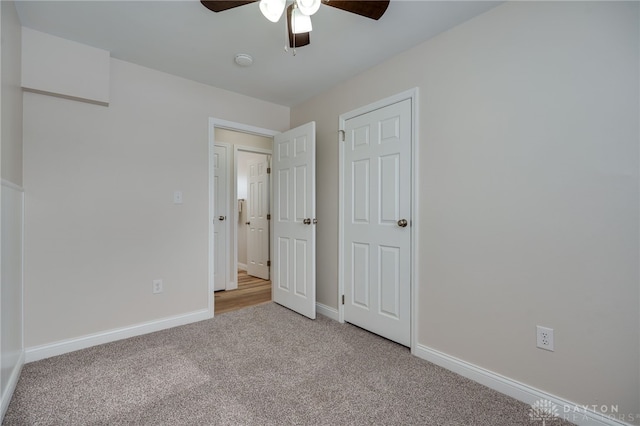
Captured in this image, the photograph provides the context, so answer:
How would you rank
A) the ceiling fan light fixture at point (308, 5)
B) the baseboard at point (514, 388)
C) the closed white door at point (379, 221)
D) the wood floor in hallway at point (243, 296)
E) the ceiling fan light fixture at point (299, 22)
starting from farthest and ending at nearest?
the wood floor in hallway at point (243, 296) < the closed white door at point (379, 221) < the ceiling fan light fixture at point (299, 22) < the baseboard at point (514, 388) < the ceiling fan light fixture at point (308, 5)

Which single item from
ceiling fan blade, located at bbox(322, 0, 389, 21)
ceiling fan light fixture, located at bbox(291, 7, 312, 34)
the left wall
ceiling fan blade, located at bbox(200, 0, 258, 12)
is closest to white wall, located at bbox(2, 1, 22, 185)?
the left wall

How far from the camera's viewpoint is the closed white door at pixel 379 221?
7.32 ft

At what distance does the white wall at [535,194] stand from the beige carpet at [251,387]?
0.35m

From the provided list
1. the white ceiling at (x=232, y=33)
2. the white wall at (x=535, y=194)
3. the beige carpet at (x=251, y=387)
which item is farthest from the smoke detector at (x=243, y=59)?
the beige carpet at (x=251, y=387)

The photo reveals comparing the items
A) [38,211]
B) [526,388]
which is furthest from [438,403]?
[38,211]

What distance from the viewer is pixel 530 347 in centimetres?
161

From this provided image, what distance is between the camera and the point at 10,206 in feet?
5.45

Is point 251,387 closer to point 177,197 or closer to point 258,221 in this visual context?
point 177,197

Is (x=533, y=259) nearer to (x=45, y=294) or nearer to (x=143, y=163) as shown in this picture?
(x=143, y=163)

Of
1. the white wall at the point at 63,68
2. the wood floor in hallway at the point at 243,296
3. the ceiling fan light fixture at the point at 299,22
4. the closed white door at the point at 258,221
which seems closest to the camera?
the ceiling fan light fixture at the point at 299,22

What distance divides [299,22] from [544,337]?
217 cm

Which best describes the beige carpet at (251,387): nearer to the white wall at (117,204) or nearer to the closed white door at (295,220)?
the white wall at (117,204)

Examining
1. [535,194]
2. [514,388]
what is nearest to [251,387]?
[514,388]

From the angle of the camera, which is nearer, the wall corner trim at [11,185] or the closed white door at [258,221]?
the wall corner trim at [11,185]
